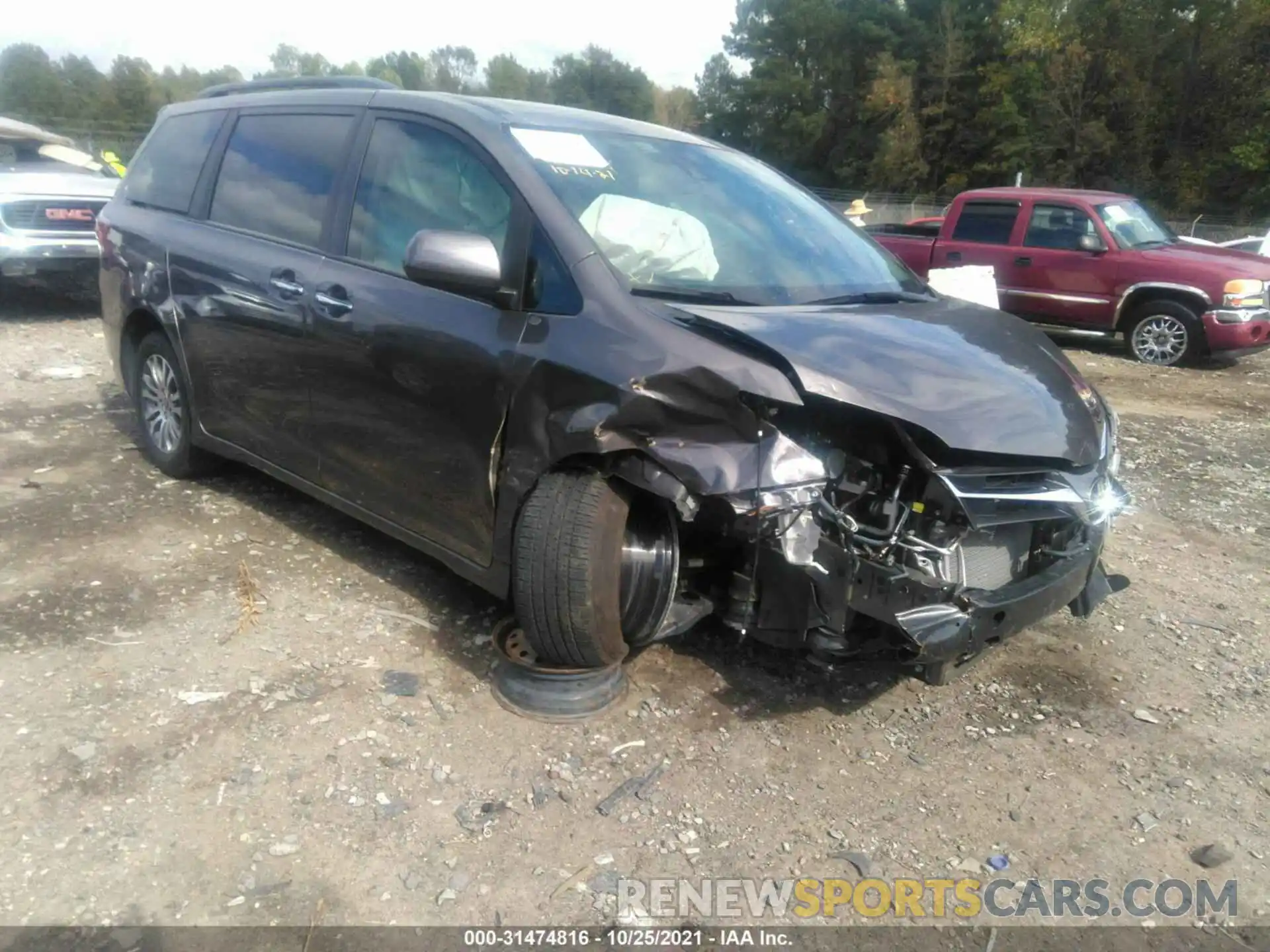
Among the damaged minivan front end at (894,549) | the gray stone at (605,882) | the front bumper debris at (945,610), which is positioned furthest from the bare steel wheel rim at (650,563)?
the gray stone at (605,882)

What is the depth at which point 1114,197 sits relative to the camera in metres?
10.7

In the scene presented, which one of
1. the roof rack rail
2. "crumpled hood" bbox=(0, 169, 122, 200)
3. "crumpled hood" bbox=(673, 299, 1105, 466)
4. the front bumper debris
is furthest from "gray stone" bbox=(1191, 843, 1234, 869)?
"crumpled hood" bbox=(0, 169, 122, 200)

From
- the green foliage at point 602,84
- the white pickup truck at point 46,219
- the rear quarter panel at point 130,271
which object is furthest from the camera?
the green foliage at point 602,84

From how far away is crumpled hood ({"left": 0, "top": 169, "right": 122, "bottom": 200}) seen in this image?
8.91 meters

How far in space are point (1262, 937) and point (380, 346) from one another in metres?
3.11

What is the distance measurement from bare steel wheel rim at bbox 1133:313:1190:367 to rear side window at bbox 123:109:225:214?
9.25 m

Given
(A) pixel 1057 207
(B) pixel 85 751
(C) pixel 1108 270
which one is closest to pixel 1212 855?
(B) pixel 85 751

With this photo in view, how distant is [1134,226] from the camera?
34.8ft

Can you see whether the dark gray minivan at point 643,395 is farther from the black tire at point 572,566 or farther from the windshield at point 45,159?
the windshield at point 45,159

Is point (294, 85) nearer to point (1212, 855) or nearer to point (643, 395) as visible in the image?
point (643, 395)

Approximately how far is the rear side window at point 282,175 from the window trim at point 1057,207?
8948 millimetres

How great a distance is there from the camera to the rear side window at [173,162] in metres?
4.55

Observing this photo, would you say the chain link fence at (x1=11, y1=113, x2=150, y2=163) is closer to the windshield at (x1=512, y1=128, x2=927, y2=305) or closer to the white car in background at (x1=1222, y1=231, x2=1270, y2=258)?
the windshield at (x1=512, y1=128, x2=927, y2=305)
